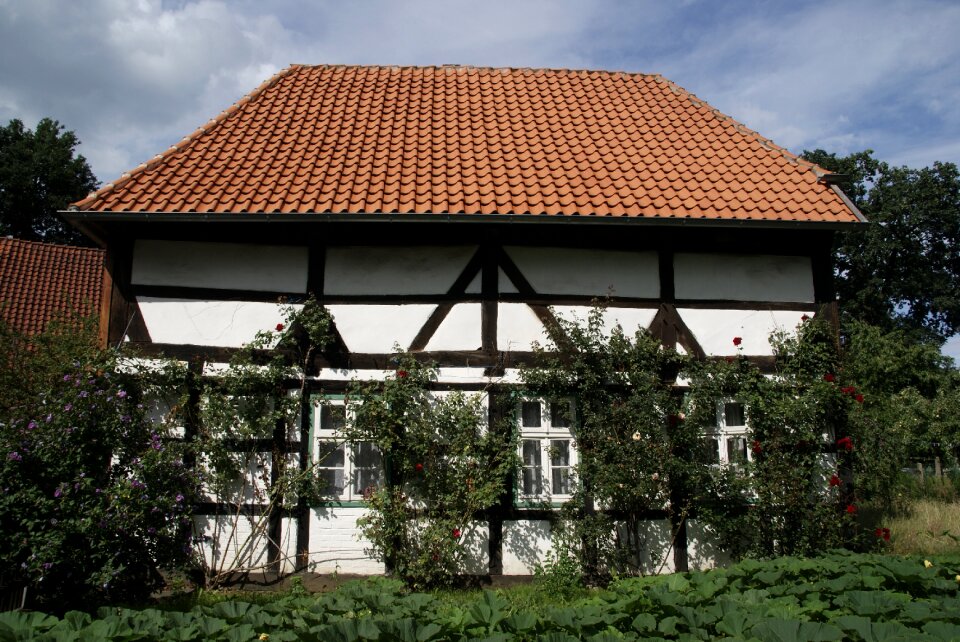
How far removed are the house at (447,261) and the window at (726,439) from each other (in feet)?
2.28

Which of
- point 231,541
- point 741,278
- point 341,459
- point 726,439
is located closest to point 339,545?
point 341,459

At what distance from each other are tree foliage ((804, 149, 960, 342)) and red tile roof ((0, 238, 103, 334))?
87.6 feet

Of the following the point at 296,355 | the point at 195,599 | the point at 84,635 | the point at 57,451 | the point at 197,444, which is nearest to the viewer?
the point at 84,635

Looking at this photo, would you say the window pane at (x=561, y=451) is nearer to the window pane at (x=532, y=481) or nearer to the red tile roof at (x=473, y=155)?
the window pane at (x=532, y=481)

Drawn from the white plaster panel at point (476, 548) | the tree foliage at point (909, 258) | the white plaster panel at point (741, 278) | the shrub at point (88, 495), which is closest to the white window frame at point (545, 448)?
the white plaster panel at point (476, 548)

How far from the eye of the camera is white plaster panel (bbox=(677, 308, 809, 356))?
322 inches

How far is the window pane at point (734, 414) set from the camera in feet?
26.5

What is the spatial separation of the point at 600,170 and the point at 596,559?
4.65m

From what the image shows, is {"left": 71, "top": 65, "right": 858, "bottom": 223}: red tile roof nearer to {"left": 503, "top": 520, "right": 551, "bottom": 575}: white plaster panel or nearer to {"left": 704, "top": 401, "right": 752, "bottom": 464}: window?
{"left": 704, "top": 401, "right": 752, "bottom": 464}: window

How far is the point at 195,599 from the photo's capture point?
6.80 metres

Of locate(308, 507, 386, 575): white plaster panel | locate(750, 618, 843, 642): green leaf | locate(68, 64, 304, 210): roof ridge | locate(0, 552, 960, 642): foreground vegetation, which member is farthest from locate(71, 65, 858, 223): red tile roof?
locate(750, 618, 843, 642): green leaf

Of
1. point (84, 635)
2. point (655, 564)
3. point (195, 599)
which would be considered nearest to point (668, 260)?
point (655, 564)

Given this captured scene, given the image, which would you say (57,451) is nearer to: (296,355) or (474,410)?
(296,355)

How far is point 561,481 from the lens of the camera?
7.85 metres
